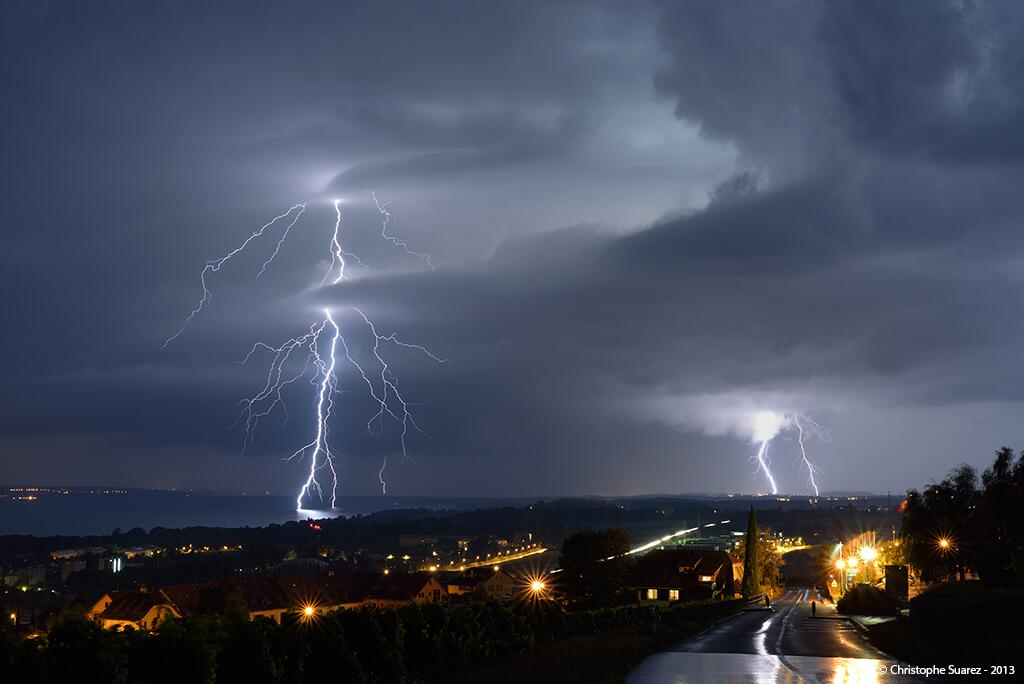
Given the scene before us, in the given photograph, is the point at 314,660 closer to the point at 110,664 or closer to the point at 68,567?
the point at 110,664

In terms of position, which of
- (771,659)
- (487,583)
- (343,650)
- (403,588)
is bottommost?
(487,583)

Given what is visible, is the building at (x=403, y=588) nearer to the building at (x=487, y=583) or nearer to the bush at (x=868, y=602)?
the building at (x=487, y=583)

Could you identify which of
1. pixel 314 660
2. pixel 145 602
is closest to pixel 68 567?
pixel 145 602

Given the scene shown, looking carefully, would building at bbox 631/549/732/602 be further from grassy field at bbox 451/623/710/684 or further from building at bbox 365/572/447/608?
grassy field at bbox 451/623/710/684

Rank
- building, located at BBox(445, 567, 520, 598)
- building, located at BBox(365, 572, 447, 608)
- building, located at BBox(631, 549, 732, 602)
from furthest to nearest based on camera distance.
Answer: building, located at BBox(445, 567, 520, 598) → building, located at BBox(365, 572, 447, 608) → building, located at BBox(631, 549, 732, 602)

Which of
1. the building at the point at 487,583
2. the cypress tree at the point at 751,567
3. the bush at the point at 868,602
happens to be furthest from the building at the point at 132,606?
the cypress tree at the point at 751,567

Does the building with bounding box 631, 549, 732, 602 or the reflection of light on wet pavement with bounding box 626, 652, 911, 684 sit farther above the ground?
the reflection of light on wet pavement with bounding box 626, 652, 911, 684

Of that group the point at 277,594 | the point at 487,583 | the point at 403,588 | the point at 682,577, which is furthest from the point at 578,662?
the point at 487,583

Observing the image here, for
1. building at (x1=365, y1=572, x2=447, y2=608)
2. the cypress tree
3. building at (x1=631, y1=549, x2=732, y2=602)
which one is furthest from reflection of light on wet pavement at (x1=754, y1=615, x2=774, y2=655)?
building at (x1=365, y1=572, x2=447, y2=608)

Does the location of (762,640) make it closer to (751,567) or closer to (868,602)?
(868,602)
